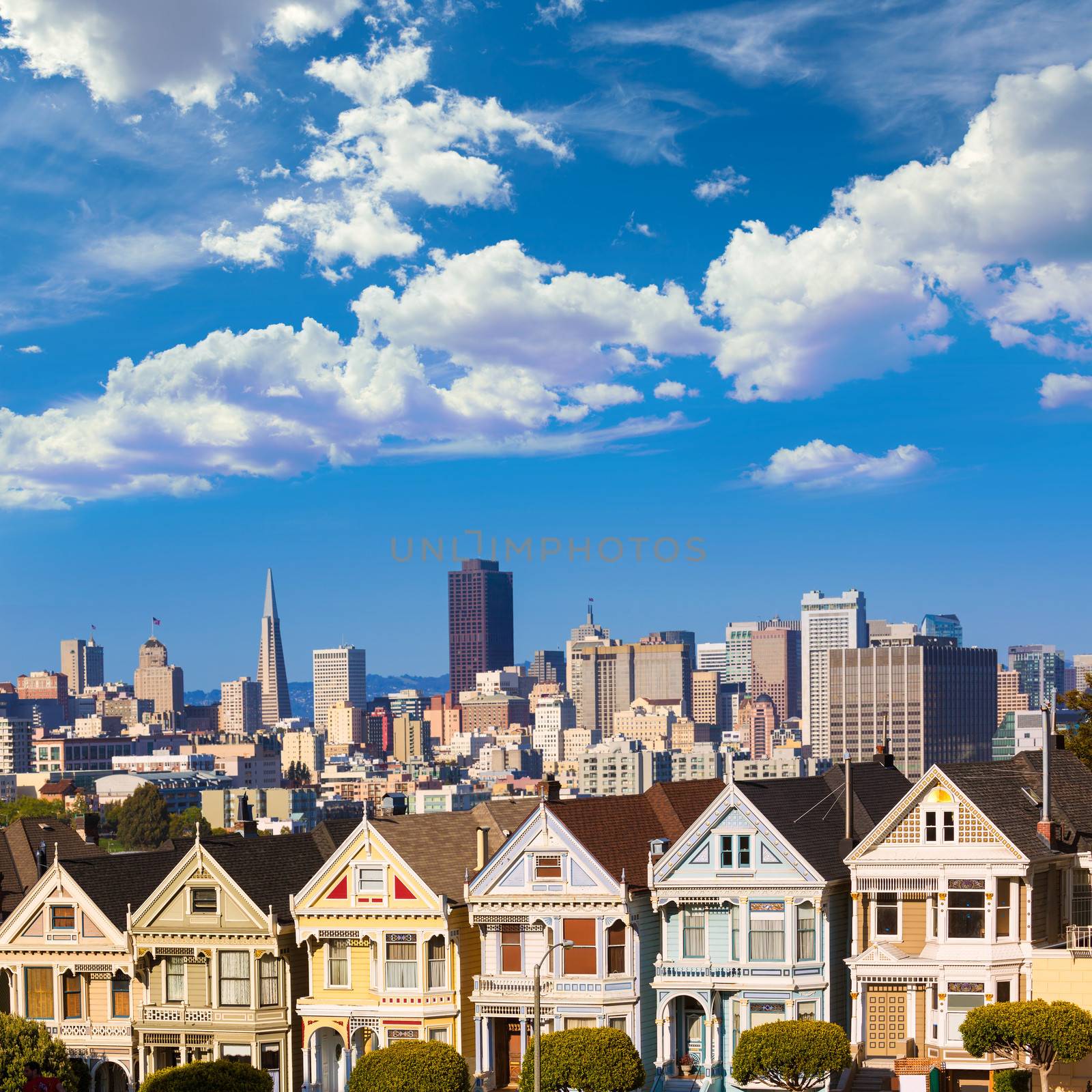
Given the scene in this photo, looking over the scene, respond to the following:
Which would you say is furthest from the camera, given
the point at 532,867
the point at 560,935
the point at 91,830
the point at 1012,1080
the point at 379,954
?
the point at 91,830

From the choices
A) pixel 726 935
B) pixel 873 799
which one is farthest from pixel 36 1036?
pixel 873 799

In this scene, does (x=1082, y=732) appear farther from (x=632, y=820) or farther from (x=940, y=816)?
(x=632, y=820)

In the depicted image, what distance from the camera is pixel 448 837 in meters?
68.7

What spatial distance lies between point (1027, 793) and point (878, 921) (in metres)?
5.97

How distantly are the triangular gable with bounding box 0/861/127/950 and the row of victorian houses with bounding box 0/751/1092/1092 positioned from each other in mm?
85

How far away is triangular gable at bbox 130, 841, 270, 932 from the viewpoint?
6581cm

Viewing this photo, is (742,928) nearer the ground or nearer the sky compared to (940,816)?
nearer the ground

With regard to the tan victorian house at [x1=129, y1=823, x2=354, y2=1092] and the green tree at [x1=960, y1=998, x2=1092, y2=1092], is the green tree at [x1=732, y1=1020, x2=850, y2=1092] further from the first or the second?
the tan victorian house at [x1=129, y1=823, x2=354, y2=1092]

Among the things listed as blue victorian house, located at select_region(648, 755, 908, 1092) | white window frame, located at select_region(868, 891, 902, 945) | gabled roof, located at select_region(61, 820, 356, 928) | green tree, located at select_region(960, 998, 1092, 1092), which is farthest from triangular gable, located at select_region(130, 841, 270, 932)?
green tree, located at select_region(960, 998, 1092, 1092)

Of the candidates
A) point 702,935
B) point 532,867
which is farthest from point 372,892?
point 702,935

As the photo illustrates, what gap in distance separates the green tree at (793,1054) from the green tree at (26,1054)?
20870 millimetres

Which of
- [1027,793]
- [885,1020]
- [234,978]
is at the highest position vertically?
[1027,793]

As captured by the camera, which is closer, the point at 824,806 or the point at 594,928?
the point at 594,928

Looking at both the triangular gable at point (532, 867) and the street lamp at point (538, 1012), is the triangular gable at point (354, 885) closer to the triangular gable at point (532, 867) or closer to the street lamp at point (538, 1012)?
the triangular gable at point (532, 867)
